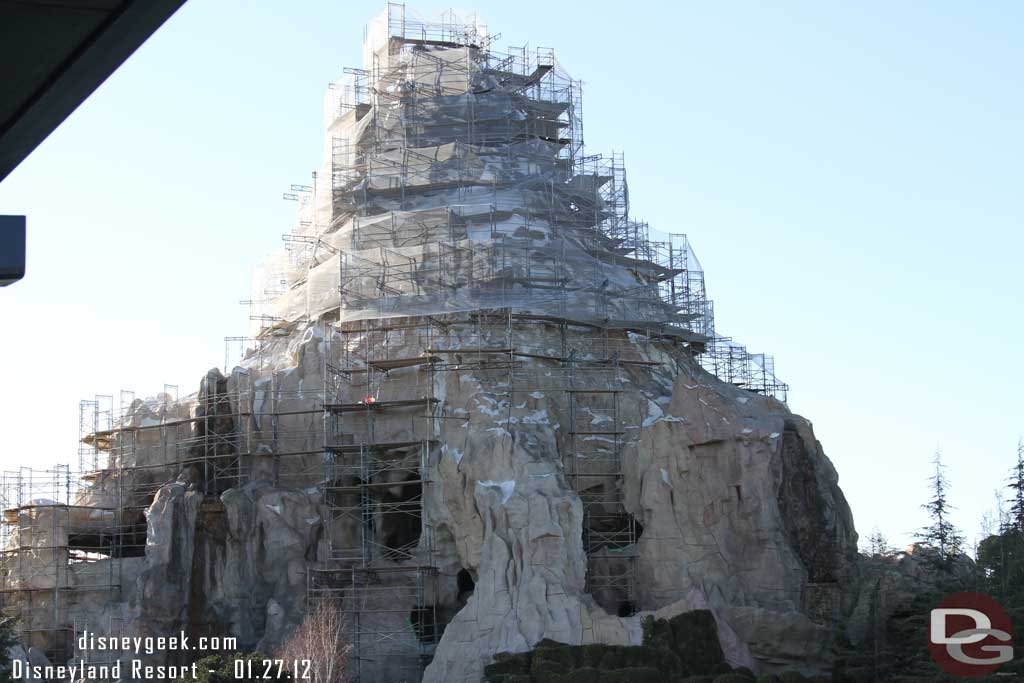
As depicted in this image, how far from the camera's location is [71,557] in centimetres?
6153

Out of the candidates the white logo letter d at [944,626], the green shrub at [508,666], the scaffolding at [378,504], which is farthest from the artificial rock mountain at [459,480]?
the white logo letter d at [944,626]

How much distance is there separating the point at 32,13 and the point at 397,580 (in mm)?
49568

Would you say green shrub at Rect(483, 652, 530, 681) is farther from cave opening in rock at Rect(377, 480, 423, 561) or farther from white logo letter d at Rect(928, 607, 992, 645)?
white logo letter d at Rect(928, 607, 992, 645)

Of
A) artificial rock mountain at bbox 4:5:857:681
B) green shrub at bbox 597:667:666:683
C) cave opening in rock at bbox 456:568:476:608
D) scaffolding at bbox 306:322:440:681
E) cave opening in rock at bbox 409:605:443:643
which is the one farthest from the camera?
cave opening in rock at bbox 456:568:476:608

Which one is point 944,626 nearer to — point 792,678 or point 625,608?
point 792,678

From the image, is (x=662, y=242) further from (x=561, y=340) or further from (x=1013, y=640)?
(x=1013, y=640)

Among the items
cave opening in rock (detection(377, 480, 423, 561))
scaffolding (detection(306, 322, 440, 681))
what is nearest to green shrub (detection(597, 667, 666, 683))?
scaffolding (detection(306, 322, 440, 681))

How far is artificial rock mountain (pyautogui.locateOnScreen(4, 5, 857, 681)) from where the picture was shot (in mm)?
52125

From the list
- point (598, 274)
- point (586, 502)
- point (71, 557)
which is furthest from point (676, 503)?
point (71, 557)

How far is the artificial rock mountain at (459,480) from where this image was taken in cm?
5212

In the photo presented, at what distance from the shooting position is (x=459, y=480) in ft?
175

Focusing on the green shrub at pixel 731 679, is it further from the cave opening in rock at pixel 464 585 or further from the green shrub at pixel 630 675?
the cave opening in rock at pixel 464 585

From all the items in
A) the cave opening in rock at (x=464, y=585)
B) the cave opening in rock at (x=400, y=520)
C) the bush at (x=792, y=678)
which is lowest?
the bush at (x=792, y=678)

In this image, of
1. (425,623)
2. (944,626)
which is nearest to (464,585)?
(425,623)
